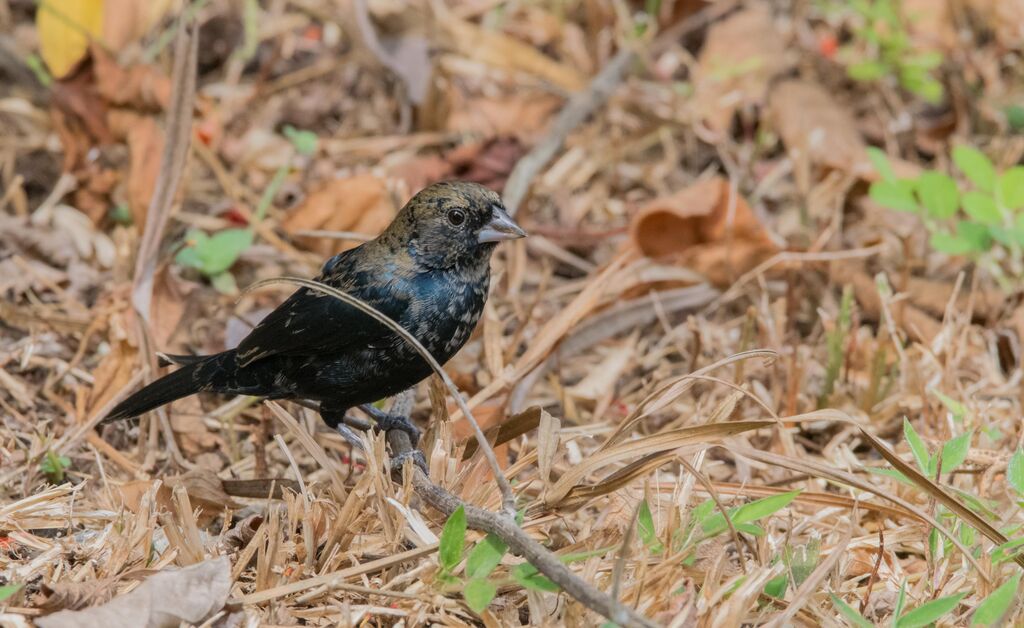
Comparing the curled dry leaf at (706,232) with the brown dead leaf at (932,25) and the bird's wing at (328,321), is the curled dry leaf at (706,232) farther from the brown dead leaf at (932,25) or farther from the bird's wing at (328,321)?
the brown dead leaf at (932,25)

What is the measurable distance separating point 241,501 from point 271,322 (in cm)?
54

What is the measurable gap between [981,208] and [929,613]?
2.17 metres

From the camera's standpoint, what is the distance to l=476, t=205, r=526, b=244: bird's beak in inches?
135

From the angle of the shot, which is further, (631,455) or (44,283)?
(44,283)

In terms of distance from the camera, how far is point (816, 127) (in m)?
5.36

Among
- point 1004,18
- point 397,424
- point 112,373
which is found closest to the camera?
point 397,424

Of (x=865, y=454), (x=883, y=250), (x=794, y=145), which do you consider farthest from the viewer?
(x=794, y=145)

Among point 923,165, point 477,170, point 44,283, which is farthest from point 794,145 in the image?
point 44,283

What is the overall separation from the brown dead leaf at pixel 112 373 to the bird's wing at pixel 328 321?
0.53 meters

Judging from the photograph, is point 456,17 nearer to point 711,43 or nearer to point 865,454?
point 711,43

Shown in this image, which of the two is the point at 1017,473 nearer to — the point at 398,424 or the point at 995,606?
the point at 995,606

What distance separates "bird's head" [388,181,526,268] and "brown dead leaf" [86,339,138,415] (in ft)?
3.52

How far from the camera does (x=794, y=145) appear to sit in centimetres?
532

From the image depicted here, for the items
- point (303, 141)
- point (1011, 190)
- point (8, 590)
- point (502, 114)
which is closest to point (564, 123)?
point (502, 114)
